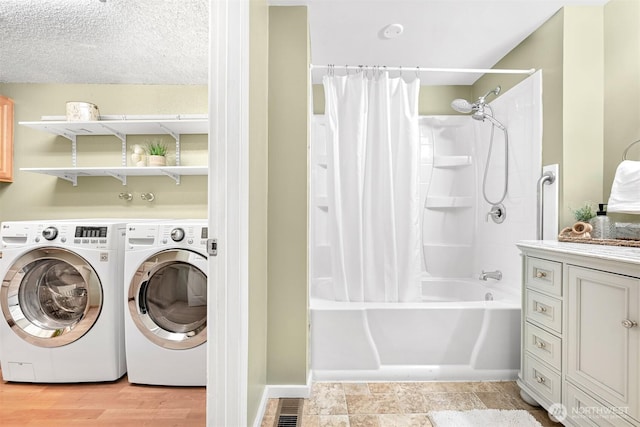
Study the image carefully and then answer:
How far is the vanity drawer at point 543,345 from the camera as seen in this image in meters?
1.57

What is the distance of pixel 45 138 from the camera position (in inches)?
110

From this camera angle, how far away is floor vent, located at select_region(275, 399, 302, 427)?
1646mm

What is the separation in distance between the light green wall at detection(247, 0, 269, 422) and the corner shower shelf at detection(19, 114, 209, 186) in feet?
3.09

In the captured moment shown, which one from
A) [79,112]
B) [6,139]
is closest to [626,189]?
[79,112]

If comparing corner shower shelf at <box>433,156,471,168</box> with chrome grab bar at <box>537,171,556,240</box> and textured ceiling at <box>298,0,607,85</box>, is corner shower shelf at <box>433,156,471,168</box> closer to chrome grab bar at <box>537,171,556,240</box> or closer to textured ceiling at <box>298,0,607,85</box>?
textured ceiling at <box>298,0,607,85</box>

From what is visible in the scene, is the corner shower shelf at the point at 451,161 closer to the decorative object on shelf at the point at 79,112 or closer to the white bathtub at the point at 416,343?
the white bathtub at the point at 416,343

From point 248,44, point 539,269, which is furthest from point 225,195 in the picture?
point 539,269

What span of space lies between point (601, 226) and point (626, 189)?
0.21 meters

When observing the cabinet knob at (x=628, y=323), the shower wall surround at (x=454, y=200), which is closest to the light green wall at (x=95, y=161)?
the shower wall surround at (x=454, y=200)

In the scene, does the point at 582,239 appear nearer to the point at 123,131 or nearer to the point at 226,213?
the point at 226,213

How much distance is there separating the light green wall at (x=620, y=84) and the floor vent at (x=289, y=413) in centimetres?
197

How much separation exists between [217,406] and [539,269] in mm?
1593

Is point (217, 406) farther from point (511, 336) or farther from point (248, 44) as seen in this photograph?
point (511, 336)

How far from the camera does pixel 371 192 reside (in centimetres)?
220
